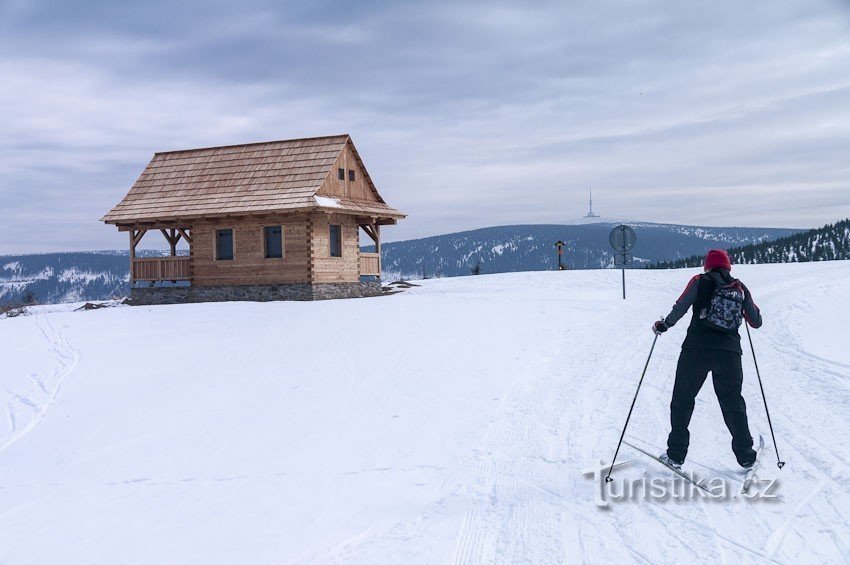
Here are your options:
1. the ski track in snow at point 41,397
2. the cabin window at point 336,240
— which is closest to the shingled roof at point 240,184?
the cabin window at point 336,240

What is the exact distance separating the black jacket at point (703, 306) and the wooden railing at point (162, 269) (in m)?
22.6

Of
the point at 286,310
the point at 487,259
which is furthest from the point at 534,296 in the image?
the point at 487,259

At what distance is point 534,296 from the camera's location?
2278cm

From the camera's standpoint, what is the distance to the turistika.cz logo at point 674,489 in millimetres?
4855

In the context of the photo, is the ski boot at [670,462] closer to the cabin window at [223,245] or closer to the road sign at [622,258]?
the road sign at [622,258]

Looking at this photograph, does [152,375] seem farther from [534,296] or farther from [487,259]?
[487,259]

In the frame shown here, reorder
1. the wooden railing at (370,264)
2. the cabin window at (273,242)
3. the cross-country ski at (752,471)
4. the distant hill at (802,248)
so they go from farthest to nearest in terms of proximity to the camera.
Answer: the distant hill at (802,248) → the wooden railing at (370,264) → the cabin window at (273,242) → the cross-country ski at (752,471)

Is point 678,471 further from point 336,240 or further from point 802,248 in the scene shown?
point 802,248

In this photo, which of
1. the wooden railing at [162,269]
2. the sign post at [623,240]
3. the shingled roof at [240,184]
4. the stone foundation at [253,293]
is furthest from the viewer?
the wooden railing at [162,269]

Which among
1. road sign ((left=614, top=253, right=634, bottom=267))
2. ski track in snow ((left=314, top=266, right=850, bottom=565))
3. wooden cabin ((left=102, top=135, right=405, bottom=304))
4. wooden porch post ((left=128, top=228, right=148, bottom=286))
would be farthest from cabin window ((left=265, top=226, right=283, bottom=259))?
ski track in snow ((left=314, top=266, right=850, bottom=565))

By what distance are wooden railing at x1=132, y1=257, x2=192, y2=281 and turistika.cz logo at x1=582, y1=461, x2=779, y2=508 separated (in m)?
22.6

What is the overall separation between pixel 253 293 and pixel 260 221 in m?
2.63

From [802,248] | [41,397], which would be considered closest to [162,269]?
[41,397]

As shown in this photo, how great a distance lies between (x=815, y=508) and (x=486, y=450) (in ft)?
8.75
